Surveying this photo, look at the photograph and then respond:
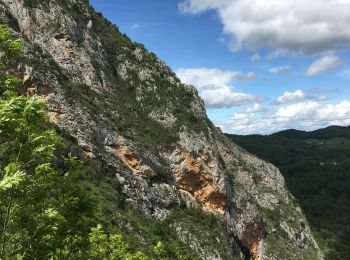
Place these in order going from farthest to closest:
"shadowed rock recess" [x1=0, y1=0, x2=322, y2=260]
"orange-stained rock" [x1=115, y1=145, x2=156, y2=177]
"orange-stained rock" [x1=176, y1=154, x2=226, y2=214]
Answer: "orange-stained rock" [x1=176, y1=154, x2=226, y2=214] → "orange-stained rock" [x1=115, y1=145, x2=156, y2=177] → "shadowed rock recess" [x1=0, y1=0, x2=322, y2=260]

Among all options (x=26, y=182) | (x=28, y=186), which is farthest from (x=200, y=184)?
(x=26, y=182)

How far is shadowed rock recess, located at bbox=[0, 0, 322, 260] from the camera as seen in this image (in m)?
72.9

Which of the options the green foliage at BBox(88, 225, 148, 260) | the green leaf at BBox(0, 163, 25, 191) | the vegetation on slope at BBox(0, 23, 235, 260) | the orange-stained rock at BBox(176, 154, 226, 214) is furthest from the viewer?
the orange-stained rock at BBox(176, 154, 226, 214)

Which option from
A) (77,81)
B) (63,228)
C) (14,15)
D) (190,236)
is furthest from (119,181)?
(63,228)

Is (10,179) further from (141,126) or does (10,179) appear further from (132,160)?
(141,126)

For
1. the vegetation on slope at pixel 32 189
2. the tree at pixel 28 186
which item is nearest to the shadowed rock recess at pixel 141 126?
the vegetation on slope at pixel 32 189

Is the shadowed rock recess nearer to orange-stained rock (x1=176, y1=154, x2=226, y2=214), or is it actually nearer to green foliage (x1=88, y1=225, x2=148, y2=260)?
orange-stained rock (x1=176, y1=154, x2=226, y2=214)

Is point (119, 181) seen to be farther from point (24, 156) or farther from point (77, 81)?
point (24, 156)

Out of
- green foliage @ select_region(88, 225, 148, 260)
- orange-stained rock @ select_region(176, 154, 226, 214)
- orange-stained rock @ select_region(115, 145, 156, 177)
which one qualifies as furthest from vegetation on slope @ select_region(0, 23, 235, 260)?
orange-stained rock @ select_region(176, 154, 226, 214)

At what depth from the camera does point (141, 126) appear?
88125 mm

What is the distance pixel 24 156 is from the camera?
50.9 ft

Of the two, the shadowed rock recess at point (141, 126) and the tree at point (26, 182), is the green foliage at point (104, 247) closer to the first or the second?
the tree at point (26, 182)

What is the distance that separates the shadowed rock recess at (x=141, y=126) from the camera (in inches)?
2869

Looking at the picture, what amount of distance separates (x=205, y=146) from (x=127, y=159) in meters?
22.8
